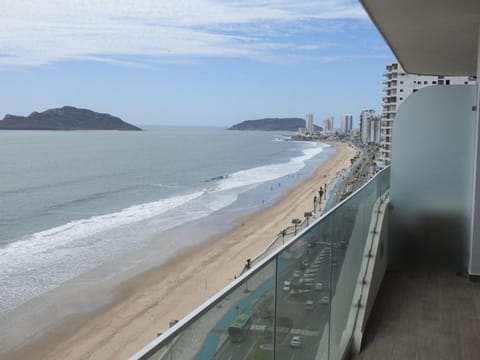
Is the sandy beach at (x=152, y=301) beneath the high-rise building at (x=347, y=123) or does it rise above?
beneath

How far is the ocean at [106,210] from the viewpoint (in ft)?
59.1

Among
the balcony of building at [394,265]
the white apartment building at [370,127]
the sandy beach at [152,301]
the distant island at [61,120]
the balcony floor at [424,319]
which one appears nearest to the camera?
the balcony of building at [394,265]

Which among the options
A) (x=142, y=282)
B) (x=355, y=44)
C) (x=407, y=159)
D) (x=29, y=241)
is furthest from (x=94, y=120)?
(x=407, y=159)

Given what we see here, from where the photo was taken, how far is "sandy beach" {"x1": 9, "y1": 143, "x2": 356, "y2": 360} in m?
12.4

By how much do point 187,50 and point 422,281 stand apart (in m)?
81.5

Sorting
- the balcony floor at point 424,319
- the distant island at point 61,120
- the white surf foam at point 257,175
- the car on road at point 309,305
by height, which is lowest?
the white surf foam at point 257,175

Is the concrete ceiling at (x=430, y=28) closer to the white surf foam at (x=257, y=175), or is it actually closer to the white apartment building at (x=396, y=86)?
the white surf foam at (x=257, y=175)

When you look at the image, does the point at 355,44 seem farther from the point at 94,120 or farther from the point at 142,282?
the point at 142,282

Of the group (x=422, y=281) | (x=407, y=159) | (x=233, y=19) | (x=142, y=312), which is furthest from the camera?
(x=233, y=19)

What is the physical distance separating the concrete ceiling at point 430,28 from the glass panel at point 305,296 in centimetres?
295

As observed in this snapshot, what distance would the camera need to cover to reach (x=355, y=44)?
297 feet

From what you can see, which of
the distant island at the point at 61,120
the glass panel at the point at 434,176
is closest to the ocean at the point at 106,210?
the glass panel at the point at 434,176

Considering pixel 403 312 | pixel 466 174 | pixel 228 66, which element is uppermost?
pixel 228 66

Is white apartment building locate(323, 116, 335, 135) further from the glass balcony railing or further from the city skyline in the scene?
the glass balcony railing
